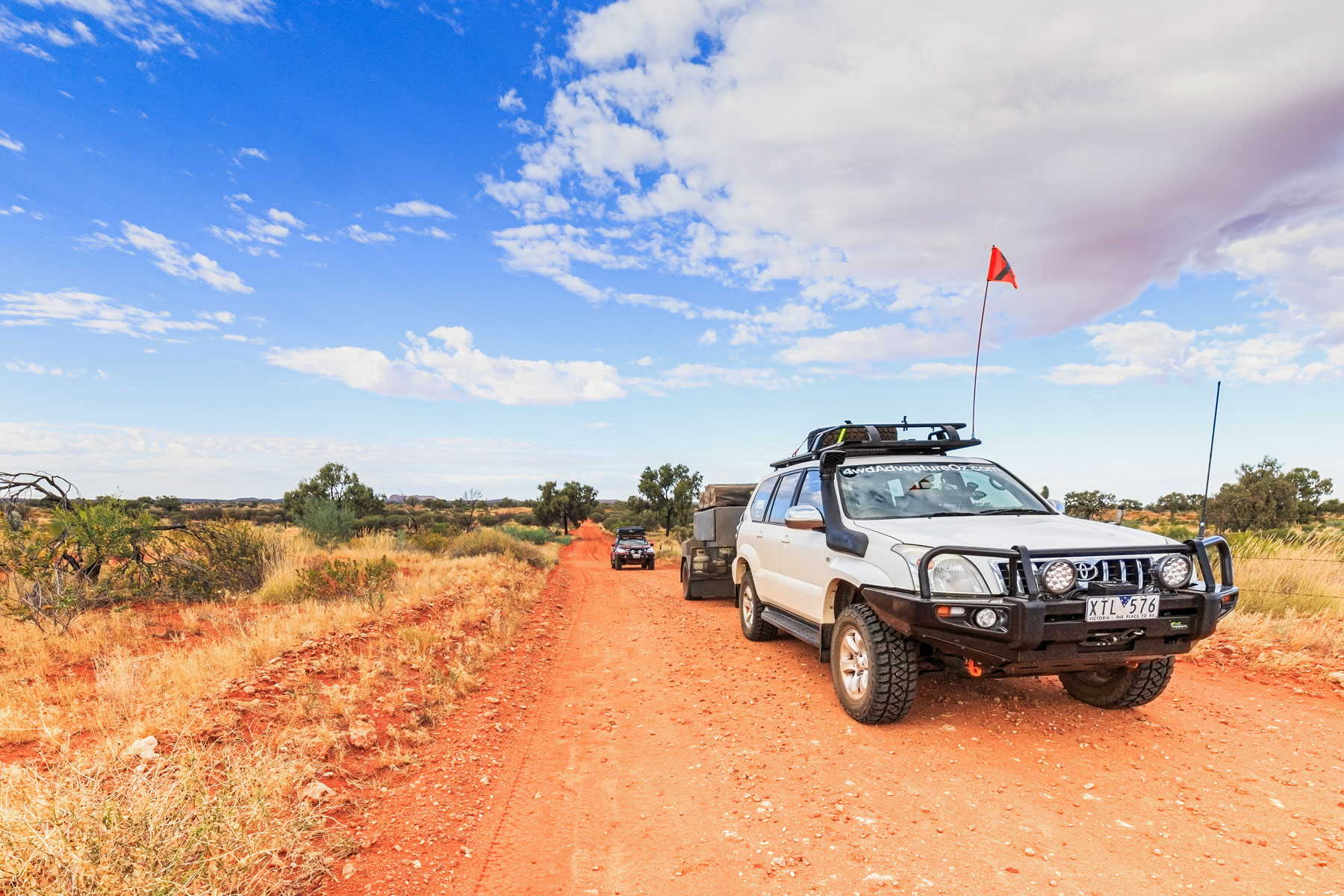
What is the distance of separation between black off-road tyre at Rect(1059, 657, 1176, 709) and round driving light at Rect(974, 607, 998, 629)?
46.1 inches

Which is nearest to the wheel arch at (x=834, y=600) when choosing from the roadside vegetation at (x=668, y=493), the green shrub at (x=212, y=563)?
the green shrub at (x=212, y=563)

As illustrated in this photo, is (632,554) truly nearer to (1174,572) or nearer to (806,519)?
(806,519)

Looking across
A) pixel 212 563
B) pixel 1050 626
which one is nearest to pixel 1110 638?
pixel 1050 626

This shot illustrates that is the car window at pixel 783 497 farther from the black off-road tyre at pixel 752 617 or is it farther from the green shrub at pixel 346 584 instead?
the green shrub at pixel 346 584

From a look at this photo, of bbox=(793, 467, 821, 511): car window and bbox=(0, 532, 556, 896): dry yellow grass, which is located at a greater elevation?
bbox=(793, 467, 821, 511): car window

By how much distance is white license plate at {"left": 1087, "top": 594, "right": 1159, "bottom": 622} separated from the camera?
4.14m

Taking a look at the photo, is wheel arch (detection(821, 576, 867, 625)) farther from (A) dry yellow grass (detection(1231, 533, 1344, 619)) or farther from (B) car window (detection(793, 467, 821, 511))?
(A) dry yellow grass (detection(1231, 533, 1344, 619))

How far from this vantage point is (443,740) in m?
5.15

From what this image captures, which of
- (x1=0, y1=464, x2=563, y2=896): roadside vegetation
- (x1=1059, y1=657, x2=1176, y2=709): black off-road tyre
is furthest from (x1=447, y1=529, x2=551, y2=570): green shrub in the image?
(x1=1059, y1=657, x2=1176, y2=709): black off-road tyre

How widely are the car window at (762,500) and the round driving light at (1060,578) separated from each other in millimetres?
3870

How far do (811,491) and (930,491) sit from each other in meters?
1.18

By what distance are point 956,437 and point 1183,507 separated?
1644 inches

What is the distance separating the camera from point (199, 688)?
5.63m

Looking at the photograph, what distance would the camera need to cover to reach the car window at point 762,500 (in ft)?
26.6
